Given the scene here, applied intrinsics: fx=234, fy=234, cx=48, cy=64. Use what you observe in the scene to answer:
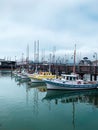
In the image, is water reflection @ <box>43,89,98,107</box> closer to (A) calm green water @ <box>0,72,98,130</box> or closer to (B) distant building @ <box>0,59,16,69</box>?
(A) calm green water @ <box>0,72,98,130</box>

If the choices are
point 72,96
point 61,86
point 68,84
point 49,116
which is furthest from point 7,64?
point 49,116

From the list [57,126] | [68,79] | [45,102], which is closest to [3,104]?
[45,102]

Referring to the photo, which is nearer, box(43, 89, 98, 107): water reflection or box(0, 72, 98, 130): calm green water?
box(0, 72, 98, 130): calm green water

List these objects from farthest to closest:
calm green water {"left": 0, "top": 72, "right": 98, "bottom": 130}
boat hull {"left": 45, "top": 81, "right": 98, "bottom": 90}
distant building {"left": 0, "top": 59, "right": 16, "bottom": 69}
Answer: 1. distant building {"left": 0, "top": 59, "right": 16, "bottom": 69}
2. boat hull {"left": 45, "top": 81, "right": 98, "bottom": 90}
3. calm green water {"left": 0, "top": 72, "right": 98, "bottom": 130}

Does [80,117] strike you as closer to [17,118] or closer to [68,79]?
[17,118]

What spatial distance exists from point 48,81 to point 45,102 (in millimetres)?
11569

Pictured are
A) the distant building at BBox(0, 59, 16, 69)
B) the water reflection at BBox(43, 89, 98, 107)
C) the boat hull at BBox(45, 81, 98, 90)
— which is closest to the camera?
the water reflection at BBox(43, 89, 98, 107)

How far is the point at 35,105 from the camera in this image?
35344 millimetres

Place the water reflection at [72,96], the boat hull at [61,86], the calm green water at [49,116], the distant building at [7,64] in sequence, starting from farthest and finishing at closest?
the distant building at [7,64]
the boat hull at [61,86]
the water reflection at [72,96]
the calm green water at [49,116]

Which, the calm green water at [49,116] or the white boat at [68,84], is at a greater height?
the white boat at [68,84]

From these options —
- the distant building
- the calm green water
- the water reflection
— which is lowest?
the calm green water

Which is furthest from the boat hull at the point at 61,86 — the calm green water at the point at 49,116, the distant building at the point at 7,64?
the distant building at the point at 7,64

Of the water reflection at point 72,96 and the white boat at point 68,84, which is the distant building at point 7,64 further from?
the water reflection at point 72,96

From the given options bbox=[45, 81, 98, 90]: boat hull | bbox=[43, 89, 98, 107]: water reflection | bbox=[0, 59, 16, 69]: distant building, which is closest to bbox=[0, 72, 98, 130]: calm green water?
bbox=[43, 89, 98, 107]: water reflection
